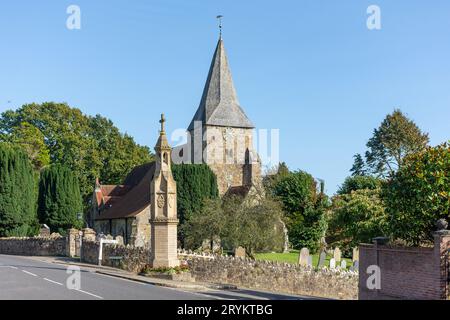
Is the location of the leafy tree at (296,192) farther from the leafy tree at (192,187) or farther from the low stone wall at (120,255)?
the low stone wall at (120,255)

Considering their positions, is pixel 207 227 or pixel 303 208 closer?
pixel 207 227

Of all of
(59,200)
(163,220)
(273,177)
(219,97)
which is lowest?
(163,220)

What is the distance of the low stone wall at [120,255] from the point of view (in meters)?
29.0

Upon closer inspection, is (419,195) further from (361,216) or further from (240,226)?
(361,216)

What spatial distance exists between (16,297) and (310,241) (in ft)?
153

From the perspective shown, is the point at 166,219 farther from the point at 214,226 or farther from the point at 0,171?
the point at 0,171

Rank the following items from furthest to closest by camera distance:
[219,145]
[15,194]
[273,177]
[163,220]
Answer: [273,177] < [219,145] < [15,194] < [163,220]

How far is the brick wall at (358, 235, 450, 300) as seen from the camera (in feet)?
52.1

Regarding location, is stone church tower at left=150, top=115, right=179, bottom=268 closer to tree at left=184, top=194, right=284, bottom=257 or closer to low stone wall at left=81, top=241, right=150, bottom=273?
low stone wall at left=81, top=241, right=150, bottom=273

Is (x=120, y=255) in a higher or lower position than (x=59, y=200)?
lower

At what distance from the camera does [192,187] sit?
5669 cm

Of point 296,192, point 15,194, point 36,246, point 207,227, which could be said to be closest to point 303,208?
point 296,192

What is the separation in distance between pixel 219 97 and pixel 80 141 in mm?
17204

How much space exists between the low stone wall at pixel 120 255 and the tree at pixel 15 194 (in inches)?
721
